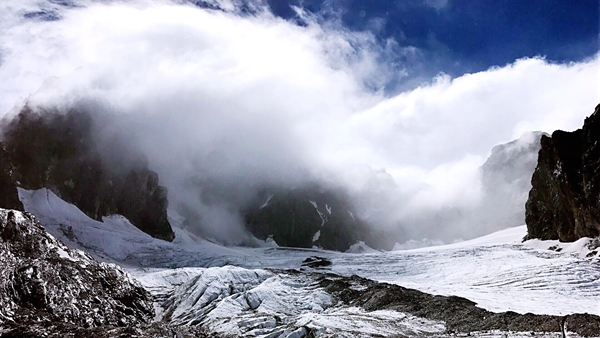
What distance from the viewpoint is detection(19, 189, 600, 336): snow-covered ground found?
53.5 meters

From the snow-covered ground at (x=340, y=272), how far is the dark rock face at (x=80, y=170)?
51.3 feet

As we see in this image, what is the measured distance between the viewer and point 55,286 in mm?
53000

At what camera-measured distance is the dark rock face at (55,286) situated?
48.4 m

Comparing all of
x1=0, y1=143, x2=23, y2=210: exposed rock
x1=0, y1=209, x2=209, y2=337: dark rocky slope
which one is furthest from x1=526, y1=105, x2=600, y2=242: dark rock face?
x1=0, y1=143, x2=23, y2=210: exposed rock

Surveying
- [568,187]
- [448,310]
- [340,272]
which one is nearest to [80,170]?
[340,272]

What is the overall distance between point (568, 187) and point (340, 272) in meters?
51.8

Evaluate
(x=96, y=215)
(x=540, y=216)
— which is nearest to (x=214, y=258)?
(x=96, y=215)

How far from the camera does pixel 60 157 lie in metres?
148

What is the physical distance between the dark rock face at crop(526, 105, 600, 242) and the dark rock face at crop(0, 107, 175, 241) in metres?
125

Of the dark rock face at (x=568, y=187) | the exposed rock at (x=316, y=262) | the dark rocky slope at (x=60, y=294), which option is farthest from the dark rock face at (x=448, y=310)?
the dark rock face at (x=568, y=187)

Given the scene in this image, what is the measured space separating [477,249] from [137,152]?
13632 centimetres

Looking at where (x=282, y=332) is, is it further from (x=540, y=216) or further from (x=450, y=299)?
(x=540, y=216)

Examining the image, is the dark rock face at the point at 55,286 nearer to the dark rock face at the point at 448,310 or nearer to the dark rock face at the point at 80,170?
the dark rock face at the point at 448,310

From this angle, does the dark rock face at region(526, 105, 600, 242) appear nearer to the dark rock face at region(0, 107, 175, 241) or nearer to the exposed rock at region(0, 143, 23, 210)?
the dark rock face at region(0, 107, 175, 241)
